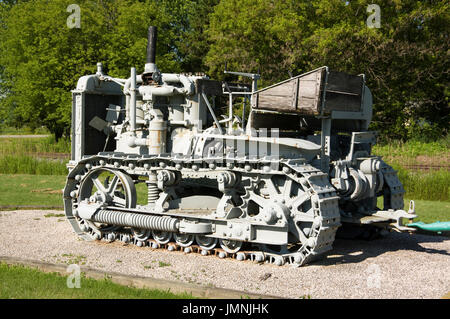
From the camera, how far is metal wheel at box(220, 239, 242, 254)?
969 centimetres

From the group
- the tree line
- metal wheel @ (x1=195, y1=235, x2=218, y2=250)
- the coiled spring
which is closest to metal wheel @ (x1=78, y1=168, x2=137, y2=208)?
the coiled spring

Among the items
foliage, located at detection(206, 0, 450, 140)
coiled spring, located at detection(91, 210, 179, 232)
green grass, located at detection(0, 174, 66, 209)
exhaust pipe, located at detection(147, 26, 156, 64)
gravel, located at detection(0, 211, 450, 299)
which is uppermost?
foliage, located at detection(206, 0, 450, 140)

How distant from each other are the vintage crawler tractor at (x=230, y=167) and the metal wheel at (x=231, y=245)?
23mm

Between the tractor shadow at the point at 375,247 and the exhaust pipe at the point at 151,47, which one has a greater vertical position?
the exhaust pipe at the point at 151,47

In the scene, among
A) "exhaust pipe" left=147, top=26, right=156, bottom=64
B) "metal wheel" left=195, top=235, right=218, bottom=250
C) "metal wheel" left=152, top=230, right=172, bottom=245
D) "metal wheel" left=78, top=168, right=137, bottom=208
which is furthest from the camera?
"exhaust pipe" left=147, top=26, right=156, bottom=64

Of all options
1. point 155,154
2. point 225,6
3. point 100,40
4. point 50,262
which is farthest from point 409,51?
point 50,262

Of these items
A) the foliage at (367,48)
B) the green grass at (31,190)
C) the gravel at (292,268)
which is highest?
the foliage at (367,48)

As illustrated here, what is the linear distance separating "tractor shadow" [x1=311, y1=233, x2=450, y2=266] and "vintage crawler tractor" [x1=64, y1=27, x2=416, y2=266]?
40cm

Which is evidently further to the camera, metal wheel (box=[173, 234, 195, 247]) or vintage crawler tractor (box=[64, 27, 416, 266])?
metal wheel (box=[173, 234, 195, 247])

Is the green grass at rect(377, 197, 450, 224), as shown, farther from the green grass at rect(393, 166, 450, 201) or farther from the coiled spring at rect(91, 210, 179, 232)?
the coiled spring at rect(91, 210, 179, 232)

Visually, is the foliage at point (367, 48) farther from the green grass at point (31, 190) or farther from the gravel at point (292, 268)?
the gravel at point (292, 268)

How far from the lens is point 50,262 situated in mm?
9125

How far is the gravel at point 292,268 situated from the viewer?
26.4ft

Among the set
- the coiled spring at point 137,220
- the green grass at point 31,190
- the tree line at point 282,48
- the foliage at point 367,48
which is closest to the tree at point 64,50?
the tree line at point 282,48
